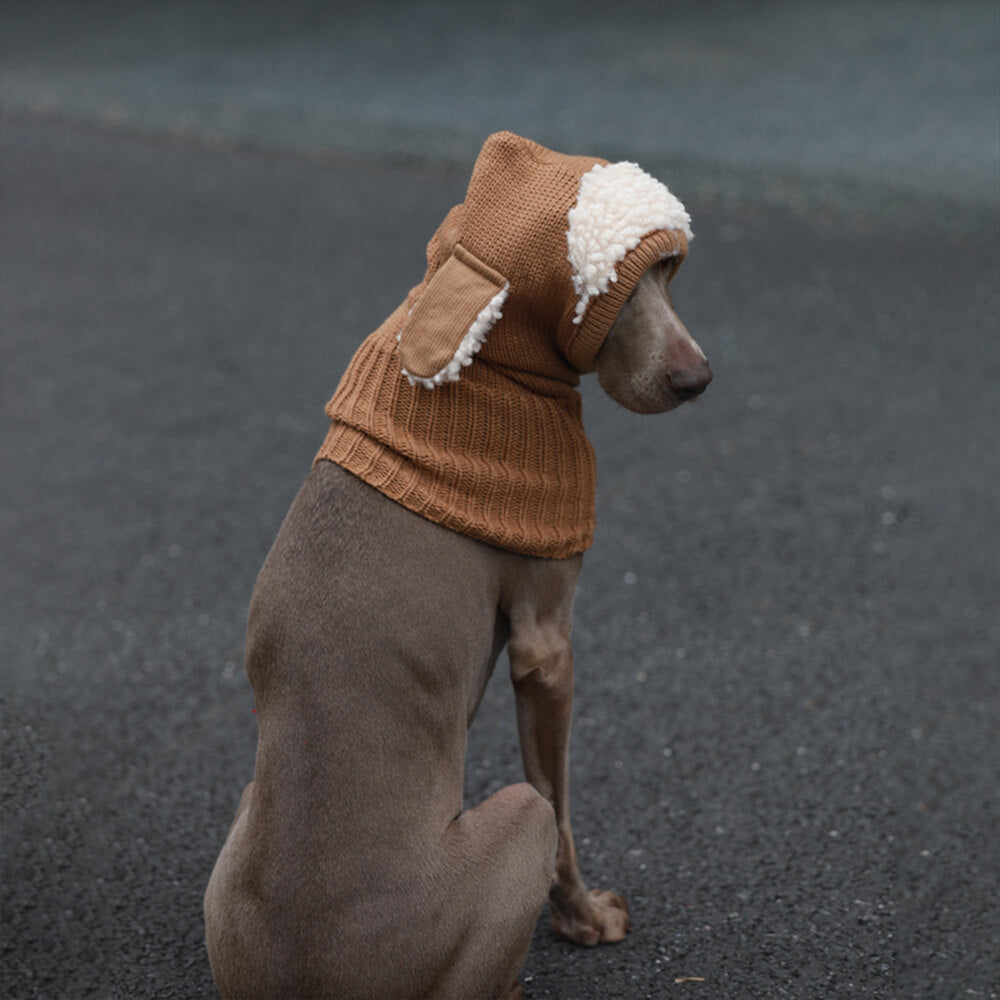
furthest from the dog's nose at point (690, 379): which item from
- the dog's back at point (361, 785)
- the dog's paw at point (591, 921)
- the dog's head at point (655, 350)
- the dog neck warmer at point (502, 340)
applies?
the dog's paw at point (591, 921)

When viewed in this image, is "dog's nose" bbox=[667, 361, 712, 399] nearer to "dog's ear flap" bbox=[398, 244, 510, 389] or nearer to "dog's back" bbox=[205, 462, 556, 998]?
"dog's ear flap" bbox=[398, 244, 510, 389]

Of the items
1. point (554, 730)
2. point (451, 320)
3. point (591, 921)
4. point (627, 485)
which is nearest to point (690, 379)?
point (451, 320)

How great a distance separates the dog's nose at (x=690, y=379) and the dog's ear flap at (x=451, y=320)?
0.97 feet

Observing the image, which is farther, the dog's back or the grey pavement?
the grey pavement

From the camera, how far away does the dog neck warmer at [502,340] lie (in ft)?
6.12

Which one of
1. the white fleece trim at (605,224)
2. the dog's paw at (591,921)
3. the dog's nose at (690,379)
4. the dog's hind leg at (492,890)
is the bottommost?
the dog's paw at (591,921)

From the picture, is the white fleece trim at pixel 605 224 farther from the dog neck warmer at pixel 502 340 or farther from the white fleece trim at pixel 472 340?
the white fleece trim at pixel 472 340

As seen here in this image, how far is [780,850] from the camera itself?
8.99 feet

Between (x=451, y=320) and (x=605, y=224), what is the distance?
27 cm

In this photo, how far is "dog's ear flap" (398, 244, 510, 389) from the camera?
1858 mm

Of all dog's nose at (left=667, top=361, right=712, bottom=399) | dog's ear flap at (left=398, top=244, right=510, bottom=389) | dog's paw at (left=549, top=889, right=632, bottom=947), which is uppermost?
dog's ear flap at (left=398, top=244, right=510, bottom=389)

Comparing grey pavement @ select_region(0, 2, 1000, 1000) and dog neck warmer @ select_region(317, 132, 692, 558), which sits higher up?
dog neck warmer @ select_region(317, 132, 692, 558)

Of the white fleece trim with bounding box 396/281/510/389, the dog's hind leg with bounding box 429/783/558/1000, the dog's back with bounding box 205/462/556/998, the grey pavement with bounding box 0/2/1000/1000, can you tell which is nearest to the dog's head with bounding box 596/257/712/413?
the white fleece trim with bounding box 396/281/510/389

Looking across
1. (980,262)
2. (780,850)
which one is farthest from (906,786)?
(980,262)
